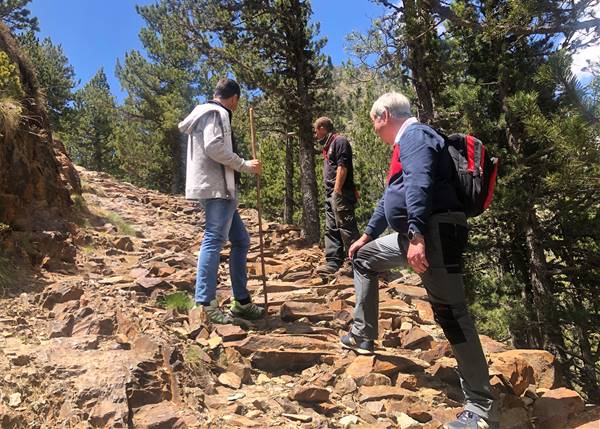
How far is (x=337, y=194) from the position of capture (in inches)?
274

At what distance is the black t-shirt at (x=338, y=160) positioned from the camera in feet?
22.5

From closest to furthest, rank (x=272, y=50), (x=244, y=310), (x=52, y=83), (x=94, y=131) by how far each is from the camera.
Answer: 1. (x=244, y=310)
2. (x=272, y=50)
3. (x=52, y=83)
4. (x=94, y=131)

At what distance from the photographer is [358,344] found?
13.0ft

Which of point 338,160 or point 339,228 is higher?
point 338,160

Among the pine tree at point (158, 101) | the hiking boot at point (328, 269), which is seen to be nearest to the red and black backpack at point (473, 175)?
the hiking boot at point (328, 269)

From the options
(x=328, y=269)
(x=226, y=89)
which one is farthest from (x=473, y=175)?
(x=328, y=269)

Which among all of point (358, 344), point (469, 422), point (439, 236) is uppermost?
point (439, 236)

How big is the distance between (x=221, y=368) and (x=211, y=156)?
5.84ft

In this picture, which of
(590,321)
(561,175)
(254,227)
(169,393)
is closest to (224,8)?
(254,227)

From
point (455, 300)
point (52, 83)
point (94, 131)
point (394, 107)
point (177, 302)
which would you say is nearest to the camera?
point (455, 300)

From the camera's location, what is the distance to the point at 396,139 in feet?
10.4

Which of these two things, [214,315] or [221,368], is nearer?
[221,368]

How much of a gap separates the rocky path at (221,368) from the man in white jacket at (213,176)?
33 centimetres

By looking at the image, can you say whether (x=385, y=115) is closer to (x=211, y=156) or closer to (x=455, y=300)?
(x=455, y=300)
